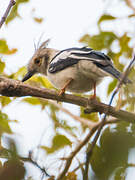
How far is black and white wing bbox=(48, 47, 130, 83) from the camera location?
3.02 meters

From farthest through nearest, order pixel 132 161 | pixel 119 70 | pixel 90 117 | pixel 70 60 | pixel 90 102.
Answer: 1. pixel 90 117
2. pixel 70 60
3. pixel 119 70
4. pixel 90 102
5. pixel 132 161

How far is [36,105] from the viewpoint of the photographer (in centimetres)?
360

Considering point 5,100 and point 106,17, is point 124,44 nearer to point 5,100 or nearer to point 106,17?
point 106,17

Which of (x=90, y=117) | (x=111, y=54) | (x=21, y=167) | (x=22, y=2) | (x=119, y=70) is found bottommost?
(x=21, y=167)

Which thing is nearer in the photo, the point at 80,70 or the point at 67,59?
the point at 80,70

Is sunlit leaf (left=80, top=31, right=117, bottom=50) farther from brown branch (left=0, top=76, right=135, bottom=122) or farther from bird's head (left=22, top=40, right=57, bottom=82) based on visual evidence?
bird's head (left=22, top=40, right=57, bottom=82)

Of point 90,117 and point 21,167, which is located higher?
point 90,117

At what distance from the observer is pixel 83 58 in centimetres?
329

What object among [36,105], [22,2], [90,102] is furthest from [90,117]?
[22,2]

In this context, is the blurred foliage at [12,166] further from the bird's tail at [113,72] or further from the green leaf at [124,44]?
the green leaf at [124,44]

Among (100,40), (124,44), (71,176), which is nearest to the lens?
(71,176)

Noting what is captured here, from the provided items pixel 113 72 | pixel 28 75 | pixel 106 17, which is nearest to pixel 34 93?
pixel 113 72

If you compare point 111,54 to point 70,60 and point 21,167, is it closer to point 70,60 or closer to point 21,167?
point 70,60

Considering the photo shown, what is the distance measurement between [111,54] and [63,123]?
3.44 feet
